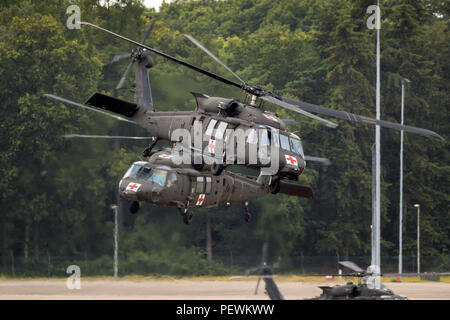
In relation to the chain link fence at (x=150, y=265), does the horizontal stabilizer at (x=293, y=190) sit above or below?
above

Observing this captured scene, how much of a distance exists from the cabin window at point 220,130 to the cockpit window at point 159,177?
3795 mm

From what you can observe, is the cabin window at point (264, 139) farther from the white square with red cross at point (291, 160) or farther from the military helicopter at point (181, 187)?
the military helicopter at point (181, 187)

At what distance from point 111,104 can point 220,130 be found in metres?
5.86

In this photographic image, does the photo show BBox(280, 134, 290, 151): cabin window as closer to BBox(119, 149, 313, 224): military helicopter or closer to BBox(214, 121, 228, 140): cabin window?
BBox(214, 121, 228, 140): cabin window

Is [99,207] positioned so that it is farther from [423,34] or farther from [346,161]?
[423,34]

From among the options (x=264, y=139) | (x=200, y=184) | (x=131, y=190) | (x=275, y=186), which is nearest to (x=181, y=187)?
(x=200, y=184)

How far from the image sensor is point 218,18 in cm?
14050

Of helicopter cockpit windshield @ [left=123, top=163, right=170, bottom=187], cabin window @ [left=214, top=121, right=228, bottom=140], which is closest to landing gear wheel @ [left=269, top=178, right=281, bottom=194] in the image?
cabin window @ [left=214, top=121, right=228, bottom=140]

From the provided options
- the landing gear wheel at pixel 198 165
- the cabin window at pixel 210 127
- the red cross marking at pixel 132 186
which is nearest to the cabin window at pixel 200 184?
the landing gear wheel at pixel 198 165

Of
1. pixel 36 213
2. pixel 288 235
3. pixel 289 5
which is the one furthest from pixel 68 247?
pixel 289 5

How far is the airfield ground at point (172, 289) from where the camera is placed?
60.3 m

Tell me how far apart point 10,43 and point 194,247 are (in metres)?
24.3

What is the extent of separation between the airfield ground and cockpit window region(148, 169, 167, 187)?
1299 centimetres

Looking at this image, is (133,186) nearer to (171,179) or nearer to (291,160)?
→ (171,179)
